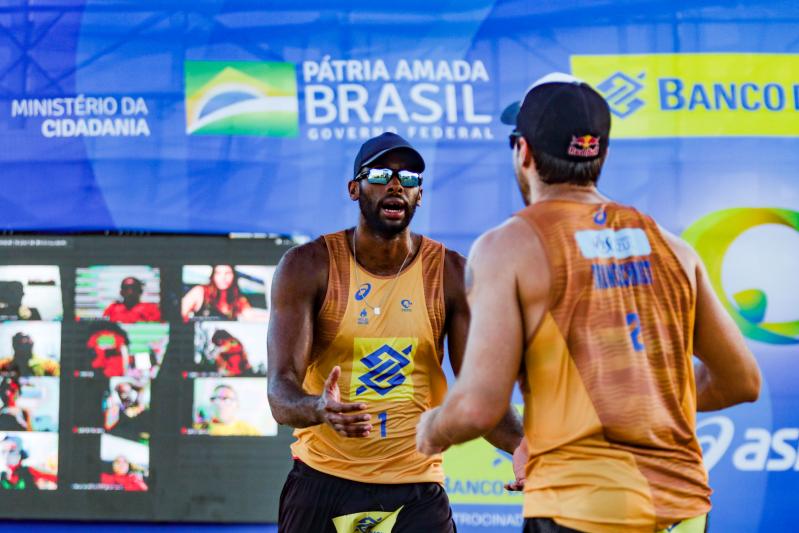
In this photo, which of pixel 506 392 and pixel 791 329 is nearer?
pixel 506 392

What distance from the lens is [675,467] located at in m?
2.32

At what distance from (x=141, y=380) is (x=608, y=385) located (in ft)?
11.8

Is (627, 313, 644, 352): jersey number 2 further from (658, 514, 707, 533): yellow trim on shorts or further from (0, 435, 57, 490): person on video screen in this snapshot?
(0, 435, 57, 490): person on video screen

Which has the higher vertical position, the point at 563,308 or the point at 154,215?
the point at 154,215

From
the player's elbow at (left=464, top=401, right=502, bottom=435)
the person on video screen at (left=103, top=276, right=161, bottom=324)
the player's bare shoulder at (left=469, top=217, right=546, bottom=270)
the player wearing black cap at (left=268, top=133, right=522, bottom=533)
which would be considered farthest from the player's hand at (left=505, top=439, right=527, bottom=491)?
the person on video screen at (left=103, top=276, right=161, bottom=324)

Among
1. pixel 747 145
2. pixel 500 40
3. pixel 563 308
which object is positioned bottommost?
A: pixel 563 308

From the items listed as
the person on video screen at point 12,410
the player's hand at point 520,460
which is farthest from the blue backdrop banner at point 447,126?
the player's hand at point 520,460

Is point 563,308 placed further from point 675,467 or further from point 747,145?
point 747,145

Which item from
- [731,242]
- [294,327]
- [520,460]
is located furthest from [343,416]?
[731,242]

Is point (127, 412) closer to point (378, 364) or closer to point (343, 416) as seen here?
point (378, 364)

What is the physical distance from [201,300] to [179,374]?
383 mm

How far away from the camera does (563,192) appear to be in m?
2.44

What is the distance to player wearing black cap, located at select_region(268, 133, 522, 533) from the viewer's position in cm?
370

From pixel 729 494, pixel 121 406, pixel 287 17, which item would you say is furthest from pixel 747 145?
pixel 121 406
